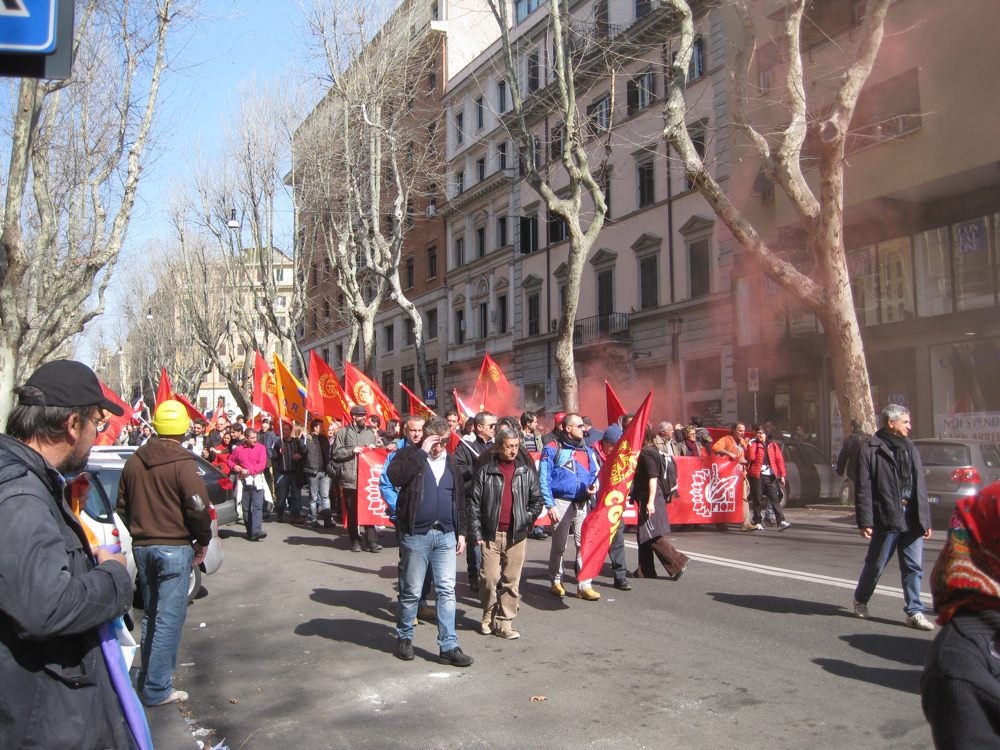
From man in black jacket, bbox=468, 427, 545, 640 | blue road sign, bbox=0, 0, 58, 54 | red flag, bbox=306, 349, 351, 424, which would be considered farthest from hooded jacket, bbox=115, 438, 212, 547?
red flag, bbox=306, 349, 351, 424

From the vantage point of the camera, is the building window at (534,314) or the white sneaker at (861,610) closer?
the white sneaker at (861,610)

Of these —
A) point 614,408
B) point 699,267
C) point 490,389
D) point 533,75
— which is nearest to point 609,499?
point 614,408

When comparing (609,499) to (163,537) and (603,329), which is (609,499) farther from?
(603,329)

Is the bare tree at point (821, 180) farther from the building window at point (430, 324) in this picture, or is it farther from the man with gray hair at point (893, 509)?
the building window at point (430, 324)

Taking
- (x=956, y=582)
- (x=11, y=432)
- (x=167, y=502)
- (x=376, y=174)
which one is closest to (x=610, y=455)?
(x=167, y=502)

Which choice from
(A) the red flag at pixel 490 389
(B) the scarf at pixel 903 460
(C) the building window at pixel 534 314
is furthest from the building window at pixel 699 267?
(B) the scarf at pixel 903 460

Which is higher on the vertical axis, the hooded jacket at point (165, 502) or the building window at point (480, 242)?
the building window at point (480, 242)

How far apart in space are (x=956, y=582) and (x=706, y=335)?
2319 centimetres

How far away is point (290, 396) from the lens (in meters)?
14.9

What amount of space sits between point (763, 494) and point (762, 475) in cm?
32

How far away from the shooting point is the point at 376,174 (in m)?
23.6

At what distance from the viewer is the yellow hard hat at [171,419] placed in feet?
15.5

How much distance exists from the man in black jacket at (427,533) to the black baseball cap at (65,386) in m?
3.48

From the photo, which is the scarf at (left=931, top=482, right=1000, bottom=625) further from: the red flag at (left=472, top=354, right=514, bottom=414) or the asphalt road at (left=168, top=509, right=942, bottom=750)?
the red flag at (left=472, top=354, right=514, bottom=414)
